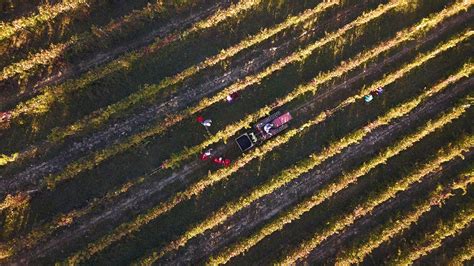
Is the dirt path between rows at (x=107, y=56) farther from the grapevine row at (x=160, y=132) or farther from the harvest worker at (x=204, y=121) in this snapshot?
the harvest worker at (x=204, y=121)

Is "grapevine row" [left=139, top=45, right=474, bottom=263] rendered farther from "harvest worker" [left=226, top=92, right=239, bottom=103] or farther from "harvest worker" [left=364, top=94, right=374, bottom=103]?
"harvest worker" [left=226, top=92, right=239, bottom=103]

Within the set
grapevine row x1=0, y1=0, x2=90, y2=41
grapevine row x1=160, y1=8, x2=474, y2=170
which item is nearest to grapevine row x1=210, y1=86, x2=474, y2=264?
grapevine row x1=160, y1=8, x2=474, y2=170

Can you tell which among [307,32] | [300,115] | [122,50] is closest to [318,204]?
[300,115]

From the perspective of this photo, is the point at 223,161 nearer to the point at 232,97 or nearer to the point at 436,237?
the point at 232,97

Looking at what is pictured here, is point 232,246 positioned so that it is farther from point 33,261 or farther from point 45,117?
point 45,117

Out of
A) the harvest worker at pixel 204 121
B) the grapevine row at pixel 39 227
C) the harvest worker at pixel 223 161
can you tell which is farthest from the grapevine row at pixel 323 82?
the grapevine row at pixel 39 227
